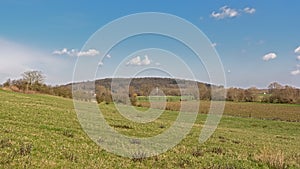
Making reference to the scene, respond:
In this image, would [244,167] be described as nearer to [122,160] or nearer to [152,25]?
[122,160]

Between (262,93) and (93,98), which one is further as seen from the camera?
(262,93)

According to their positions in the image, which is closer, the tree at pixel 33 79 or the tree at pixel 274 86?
the tree at pixel 33 79

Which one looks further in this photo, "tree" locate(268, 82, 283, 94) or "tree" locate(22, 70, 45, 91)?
"tree" locate(268, 82, 283, 94)

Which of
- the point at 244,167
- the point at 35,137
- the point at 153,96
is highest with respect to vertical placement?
the point at 153,96

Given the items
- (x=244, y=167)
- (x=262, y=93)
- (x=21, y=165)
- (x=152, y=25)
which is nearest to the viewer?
(x=21, y=165)

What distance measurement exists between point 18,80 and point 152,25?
8316cm

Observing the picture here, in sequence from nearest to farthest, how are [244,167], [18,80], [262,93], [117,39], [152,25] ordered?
[244,167]
[117,39]
[152,25]
[18,80]
[262,93]

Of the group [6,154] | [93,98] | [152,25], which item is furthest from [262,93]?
[6,154]

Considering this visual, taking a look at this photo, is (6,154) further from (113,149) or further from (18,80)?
(18,80)

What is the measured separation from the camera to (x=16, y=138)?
44.4ft

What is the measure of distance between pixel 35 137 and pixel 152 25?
8.90m

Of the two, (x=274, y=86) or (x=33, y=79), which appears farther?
(x=274, y=86)

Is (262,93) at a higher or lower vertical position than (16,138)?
higher

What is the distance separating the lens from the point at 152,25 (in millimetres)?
18797
